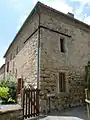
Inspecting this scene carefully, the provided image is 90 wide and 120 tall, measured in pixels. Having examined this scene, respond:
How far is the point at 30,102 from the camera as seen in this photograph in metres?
8.52

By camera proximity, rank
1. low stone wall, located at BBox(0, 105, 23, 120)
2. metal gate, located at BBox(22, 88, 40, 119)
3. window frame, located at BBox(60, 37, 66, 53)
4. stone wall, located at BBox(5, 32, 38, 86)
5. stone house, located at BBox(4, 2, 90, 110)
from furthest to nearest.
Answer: window frame, located at BBox(60, 37, 66, 53)
stone wall, located at BBox(5, 32, 38, 86)
stone house, located at BBox(4, 2, 90, 110)
metal gate, located at BBox(22, 88, 40, 119)
low stone wall, located at BBox(0, 105, 23, 120)

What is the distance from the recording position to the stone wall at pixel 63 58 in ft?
33.2

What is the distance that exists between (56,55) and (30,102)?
375 cm

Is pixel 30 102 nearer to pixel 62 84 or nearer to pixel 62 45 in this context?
pixel 62 84

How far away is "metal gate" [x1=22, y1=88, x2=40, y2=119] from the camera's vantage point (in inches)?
319

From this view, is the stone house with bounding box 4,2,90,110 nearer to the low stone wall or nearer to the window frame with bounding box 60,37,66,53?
the window frame with bounding box 60,37,66,53

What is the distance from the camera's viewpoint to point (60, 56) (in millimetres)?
11070

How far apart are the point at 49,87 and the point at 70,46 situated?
3.62m

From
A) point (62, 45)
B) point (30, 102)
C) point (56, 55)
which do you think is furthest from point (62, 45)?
point (30, 102)

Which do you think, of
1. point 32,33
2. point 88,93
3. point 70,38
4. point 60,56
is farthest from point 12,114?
point 70,38

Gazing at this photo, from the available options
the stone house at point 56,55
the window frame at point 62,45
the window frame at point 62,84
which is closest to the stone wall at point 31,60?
the stone house at point 56,55

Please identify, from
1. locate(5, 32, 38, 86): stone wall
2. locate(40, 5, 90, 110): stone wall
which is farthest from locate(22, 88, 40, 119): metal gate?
locate(5, 32, 38, 86): stone wall

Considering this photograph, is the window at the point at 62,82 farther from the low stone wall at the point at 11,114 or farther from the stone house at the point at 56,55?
the low stone wall at the point at 11,114

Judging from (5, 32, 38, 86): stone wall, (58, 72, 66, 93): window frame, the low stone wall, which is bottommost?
the low stone wall
